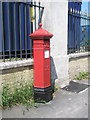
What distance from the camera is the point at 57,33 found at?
4.83 m

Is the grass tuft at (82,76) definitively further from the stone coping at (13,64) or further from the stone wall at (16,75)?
the stone coping at (13,64)

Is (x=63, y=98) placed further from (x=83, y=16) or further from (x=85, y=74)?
(x=83, y=16)

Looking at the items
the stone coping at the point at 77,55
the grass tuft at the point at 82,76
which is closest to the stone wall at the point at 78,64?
the stone coping at the point at 77,55

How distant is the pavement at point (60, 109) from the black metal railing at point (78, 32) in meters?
2.22

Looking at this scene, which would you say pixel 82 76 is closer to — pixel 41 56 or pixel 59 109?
pixel 59 109

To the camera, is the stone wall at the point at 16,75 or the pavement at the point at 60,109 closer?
the pavement at the point at 60,109

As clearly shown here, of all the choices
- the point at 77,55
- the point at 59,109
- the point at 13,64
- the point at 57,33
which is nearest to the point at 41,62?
the point at 13,64

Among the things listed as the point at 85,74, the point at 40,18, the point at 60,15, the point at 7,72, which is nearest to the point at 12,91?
the point at 7,72

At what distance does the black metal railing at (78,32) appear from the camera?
6242mm

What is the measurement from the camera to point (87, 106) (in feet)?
12.8

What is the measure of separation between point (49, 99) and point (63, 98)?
0.44 metres

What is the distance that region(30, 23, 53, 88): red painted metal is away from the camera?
12.5 ft

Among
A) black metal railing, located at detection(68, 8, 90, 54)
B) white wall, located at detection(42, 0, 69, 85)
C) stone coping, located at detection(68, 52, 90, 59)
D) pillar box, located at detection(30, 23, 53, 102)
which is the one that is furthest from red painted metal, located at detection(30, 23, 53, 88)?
black metal railing, located at detection(68, 8, 90, 54)

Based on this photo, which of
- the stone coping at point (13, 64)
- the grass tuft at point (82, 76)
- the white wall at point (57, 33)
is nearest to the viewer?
the stone coping at point (13, 64)
